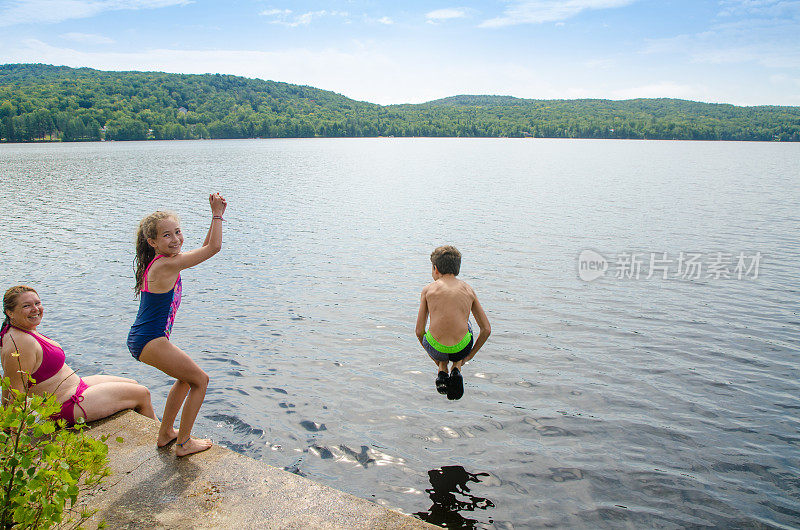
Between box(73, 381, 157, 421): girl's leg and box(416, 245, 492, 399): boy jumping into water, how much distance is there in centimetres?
341

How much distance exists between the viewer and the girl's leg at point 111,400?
19.5 feet

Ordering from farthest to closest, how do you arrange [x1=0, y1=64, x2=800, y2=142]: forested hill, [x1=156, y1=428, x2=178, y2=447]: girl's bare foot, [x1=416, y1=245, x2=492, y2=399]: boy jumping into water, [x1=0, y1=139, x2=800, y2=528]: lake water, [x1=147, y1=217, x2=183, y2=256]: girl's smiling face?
[x1=0, y1=64, x2=800, y2=142]: forested hill, [x1=0, y1=139, x2=800, y2=528]: lake water, [x1=416, y1=245, x2=492, y2=399]: boy jumping into water, [x1=156, y1=428, x2=178, y2=447]: girl's bare foot, [x1=147, y1=217, x2=183, y2=256]: girl's smiling face

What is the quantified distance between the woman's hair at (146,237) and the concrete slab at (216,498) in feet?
4.95

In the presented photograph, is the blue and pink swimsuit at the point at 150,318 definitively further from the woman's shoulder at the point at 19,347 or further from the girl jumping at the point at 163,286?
the woman's shoulder at the point at 19,347

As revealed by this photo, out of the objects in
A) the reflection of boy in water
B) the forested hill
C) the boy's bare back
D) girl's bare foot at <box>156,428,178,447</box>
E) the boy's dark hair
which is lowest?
the reflection of boy in water

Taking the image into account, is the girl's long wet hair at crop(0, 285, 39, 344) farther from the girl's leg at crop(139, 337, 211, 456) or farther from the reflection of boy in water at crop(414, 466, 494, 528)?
the reflection of boy in water at crop(414, 466, 494, 528)

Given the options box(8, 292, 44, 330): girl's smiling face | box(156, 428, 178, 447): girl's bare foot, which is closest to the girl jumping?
box(156, 428, 178, 447): girl's bare foot

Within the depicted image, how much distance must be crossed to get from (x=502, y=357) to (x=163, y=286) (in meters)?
6.84

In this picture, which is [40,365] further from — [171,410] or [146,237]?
[146,237]

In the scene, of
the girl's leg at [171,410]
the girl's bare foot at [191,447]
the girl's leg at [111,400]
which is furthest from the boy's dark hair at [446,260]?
the girl's leg at [111,400]

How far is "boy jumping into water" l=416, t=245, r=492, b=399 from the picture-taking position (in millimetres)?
6262

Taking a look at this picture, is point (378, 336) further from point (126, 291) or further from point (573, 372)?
point (126, 291)

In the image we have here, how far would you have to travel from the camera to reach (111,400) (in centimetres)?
621

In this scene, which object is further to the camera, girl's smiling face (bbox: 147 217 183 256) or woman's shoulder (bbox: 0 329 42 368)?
woman's shoulder (bbox: 0 329 42 368)
